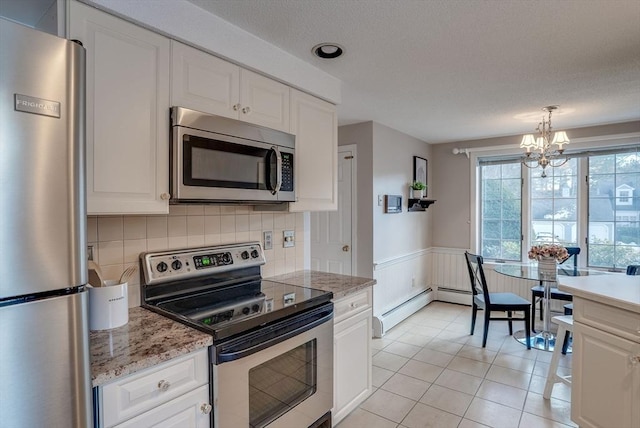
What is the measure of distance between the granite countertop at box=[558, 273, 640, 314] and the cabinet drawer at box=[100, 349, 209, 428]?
1910 millimetres

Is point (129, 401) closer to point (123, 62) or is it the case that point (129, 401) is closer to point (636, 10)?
point (123, 62)

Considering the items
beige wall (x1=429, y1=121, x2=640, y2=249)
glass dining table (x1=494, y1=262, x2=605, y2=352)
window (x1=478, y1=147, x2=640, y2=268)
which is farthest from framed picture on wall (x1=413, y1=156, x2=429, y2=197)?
glass dining table (x1=494, y1=262, x2=605, y2=352)

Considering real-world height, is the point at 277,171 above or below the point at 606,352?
above

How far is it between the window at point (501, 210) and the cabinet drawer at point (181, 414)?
454 cm

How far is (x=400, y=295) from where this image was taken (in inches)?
172

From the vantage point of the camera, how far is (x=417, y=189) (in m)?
4.58

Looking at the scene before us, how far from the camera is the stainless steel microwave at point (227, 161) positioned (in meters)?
1.59

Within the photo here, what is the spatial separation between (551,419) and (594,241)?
2762mm

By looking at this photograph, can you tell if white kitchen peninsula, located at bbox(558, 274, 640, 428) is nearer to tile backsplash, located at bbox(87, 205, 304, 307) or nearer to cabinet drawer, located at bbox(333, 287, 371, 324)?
cabinet drawer, located at bbox(333, 287, 371, 324)

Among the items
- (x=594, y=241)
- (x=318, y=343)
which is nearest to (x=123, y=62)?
(x=318, y=343)

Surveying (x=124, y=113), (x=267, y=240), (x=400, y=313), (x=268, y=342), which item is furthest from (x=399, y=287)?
(x=124, y=113)

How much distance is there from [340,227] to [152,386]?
2.98 m

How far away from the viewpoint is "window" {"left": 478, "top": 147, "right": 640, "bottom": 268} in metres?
3.97

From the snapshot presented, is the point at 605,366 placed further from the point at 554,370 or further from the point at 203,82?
the point at 203,82
